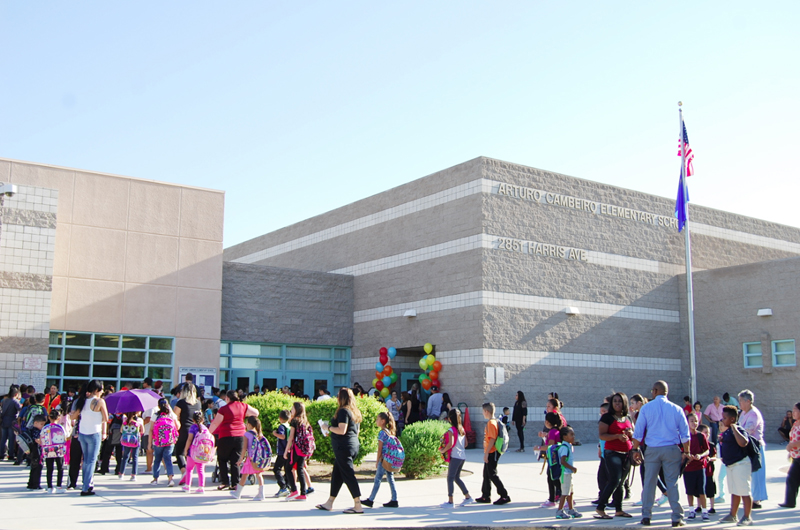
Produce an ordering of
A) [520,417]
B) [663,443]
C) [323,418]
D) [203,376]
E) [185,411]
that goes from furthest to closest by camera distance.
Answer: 1. [203,376]
2. [520,417]
3. [323,418]
4. [185,411]
5. [663,443]

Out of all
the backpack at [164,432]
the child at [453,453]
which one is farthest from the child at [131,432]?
the child at [453,453]

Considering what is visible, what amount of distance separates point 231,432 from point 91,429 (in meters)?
2.28

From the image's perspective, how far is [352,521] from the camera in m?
10.9

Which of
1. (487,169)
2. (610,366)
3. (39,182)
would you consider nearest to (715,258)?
(610,366)

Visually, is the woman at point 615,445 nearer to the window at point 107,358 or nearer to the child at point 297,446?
the child at point 297,446

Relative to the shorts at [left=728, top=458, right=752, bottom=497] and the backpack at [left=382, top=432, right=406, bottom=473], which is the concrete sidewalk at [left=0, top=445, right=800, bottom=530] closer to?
the shorts at [left=728, top=458, right=752, bottom=497]

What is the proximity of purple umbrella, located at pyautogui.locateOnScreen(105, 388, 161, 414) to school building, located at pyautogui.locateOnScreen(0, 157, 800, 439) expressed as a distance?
25.3 ft

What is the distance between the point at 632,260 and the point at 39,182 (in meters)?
19.2

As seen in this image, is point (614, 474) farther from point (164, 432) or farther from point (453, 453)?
point (164, 432)

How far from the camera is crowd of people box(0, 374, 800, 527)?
35.5 feet

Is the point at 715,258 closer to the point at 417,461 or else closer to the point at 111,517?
the point at 417,461

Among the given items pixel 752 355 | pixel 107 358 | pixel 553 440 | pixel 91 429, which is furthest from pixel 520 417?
pixel 91 429

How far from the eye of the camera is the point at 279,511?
11656mm

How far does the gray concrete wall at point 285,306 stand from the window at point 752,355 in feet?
44.6
